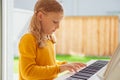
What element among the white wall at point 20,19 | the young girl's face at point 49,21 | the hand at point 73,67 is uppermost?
the young girl's face at point 49,21

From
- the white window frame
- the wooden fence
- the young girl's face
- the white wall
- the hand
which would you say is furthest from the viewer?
the wooden fence

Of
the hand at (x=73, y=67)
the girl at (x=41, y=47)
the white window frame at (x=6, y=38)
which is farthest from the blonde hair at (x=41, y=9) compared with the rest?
the white window frame at (x=6, y=38)

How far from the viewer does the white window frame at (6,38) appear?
68.7 inches

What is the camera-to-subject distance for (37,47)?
94cm

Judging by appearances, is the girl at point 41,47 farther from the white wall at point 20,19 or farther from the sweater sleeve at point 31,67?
the white wall at point 20,19

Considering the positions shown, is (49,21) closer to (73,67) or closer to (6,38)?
(73,67)

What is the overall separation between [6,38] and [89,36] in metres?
3.18

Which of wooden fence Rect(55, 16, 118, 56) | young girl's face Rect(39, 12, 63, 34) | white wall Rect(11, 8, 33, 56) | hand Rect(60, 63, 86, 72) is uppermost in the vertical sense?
young girl's face Rect(39, 12, 63, 34)

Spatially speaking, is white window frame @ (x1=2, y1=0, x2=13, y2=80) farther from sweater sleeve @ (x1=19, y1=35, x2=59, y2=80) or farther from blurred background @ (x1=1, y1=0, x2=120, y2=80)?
blurred background @ (x1=1, y1=0, x2=120, y2=80)

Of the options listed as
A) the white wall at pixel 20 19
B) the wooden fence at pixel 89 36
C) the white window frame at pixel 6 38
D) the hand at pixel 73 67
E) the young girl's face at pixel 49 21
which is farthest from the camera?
the wooden fence at pixel 89 36

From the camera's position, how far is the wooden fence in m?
4.46

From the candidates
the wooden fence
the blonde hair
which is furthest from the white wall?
the blonde hair

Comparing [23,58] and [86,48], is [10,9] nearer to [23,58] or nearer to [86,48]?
[23,58]

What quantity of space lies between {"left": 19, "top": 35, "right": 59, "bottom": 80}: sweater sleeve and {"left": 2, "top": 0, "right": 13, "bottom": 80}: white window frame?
0.88m
